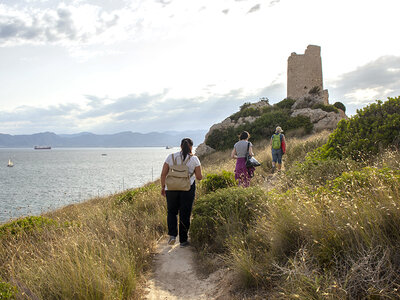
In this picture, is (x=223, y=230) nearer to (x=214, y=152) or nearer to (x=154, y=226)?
(x=154, y=226)

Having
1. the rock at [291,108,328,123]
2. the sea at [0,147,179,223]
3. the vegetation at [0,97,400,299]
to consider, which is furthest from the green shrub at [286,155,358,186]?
the rock at [291,108,328,123]

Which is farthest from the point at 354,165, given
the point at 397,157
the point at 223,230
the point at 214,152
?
the point at 214,152

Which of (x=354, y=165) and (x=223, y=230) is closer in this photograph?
(x=223, y=230)

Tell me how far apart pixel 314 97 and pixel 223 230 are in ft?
85.3

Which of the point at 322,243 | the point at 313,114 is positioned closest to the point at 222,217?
the point at 322,243

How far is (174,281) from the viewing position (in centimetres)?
430

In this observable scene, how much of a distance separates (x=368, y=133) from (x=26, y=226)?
904 cm

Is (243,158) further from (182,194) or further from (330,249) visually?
(330,249)

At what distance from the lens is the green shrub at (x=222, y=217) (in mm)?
5086

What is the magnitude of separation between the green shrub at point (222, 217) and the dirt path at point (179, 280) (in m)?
0.42

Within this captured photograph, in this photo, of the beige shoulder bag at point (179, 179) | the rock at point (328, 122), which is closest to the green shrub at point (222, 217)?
the beige shoulder bag at point (179, 179)

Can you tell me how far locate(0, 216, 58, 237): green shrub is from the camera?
19.3 feet

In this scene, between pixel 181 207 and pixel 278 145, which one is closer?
pixel 181 207

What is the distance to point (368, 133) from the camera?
751cm
